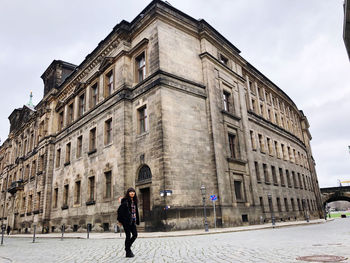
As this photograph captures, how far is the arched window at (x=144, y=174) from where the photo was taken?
67.4 feet

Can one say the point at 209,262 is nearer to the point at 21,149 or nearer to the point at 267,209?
the point at 267,209

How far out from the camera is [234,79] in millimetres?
29125

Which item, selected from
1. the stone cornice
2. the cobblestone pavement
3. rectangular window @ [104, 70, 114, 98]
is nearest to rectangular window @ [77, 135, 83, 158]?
rectangular window @ [104, 70, 114, 98]

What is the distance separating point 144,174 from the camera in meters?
21.0

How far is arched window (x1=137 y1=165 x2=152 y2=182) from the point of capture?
20541mm

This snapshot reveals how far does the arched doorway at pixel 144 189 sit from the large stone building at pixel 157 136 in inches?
2.9

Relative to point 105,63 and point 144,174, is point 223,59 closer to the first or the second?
point 105,63

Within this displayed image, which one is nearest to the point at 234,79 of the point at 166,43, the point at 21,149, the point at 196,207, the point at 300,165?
the point at 166,43

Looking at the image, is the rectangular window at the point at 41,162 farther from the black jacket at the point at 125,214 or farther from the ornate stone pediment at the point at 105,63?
the black jacket at the point at 125,214

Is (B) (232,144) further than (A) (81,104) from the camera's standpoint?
No

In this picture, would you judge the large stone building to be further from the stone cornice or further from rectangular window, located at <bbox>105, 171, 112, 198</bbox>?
the stone cornice

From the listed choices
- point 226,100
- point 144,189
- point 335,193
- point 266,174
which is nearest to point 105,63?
point 226,100

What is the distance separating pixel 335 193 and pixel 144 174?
5665 centimetres

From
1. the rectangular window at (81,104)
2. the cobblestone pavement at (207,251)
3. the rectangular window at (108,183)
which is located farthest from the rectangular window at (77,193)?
the cobblestone pavement at (207,251)
